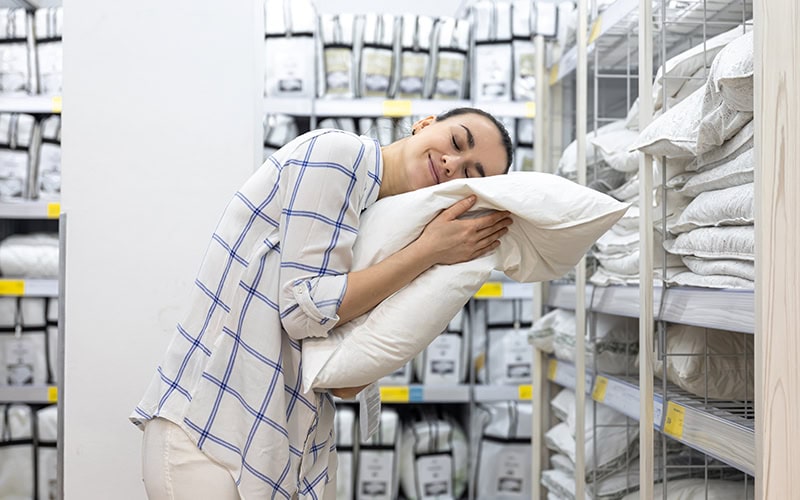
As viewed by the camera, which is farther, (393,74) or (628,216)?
(393,74)

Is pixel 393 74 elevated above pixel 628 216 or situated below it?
above

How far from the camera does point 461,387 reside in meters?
3.43

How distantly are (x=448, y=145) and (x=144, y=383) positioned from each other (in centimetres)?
103

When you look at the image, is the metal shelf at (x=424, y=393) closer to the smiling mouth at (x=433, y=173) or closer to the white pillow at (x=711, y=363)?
the white pillow at (x=711, y=363)

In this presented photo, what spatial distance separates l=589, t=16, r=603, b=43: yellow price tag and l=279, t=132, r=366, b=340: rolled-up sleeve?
1.36 m

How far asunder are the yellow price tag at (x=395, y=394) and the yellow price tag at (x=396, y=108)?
111 cm

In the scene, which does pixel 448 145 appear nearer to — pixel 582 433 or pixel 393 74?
pixel 582 433

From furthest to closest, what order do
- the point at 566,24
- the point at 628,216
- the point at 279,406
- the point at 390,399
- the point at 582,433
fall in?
the point at 390,399
the point at 566,24
the point at 582,433
the point at 628,216
the point at 279,406

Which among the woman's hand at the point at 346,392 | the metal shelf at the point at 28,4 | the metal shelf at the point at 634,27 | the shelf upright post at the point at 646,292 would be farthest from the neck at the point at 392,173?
the metal shelf at the point at 28,4

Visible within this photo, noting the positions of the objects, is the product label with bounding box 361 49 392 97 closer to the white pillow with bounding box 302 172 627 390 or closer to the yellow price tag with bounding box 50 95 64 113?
the yellow price tag with bounding box 50 95 64 113

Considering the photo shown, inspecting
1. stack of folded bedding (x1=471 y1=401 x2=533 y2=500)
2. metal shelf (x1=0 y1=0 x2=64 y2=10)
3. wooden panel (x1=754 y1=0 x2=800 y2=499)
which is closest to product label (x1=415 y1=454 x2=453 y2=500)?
stack of folded bedding (x1=471 y1=401 x2=533 y2=500)

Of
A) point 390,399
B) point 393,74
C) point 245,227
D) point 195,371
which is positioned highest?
point 393,74

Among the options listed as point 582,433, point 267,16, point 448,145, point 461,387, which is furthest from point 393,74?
point 448,145

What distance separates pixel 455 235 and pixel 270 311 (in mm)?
332
